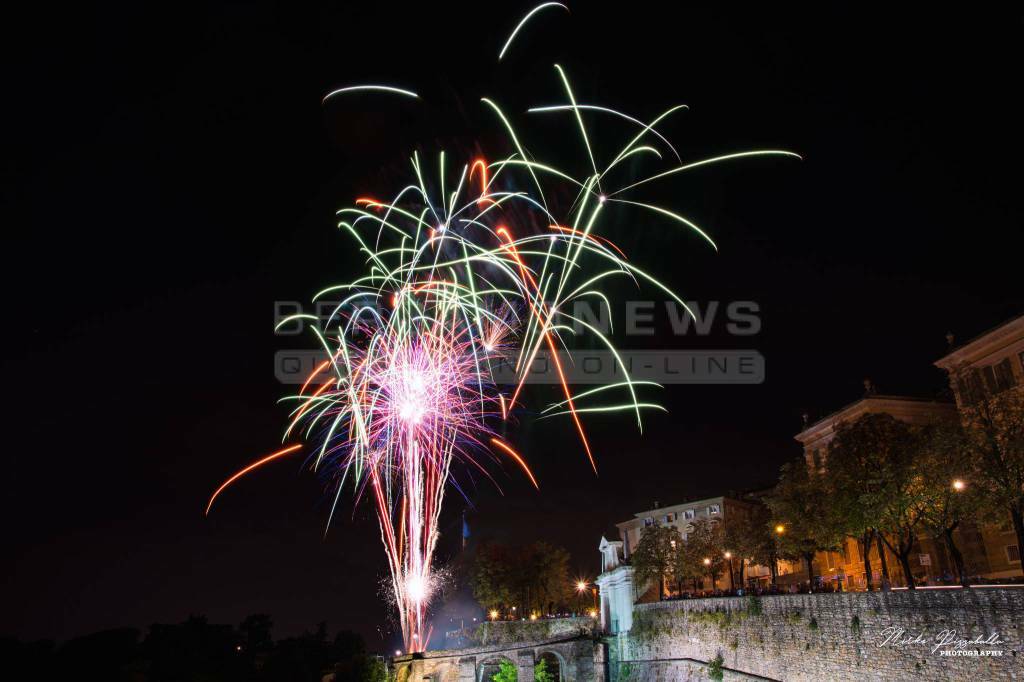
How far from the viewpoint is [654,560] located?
56.4m

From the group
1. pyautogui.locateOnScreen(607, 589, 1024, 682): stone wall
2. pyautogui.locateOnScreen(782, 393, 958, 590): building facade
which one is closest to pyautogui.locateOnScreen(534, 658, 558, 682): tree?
pyautogui.locateOnScreen(607, 589, 1024, 682): stone wall

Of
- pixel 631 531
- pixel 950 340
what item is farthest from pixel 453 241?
pixel 631 531

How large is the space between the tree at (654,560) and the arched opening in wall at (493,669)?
14.2 meters

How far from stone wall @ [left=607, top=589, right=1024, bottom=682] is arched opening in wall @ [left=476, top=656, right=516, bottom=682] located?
16948 millimetres

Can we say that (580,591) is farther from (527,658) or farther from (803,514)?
(803,514)

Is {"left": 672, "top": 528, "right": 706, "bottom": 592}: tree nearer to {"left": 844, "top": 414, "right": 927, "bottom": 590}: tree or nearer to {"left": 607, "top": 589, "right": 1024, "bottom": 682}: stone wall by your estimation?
{"left": 607, "top": 589, "right": 1024, "bottom": 682}: stone wall

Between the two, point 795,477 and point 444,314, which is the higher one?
point 444,314

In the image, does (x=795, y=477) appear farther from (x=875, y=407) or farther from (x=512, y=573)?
(x=512, y=573)

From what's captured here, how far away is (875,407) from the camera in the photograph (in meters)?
52.0

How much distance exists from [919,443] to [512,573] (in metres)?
51.6

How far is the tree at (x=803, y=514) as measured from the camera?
3516cm
